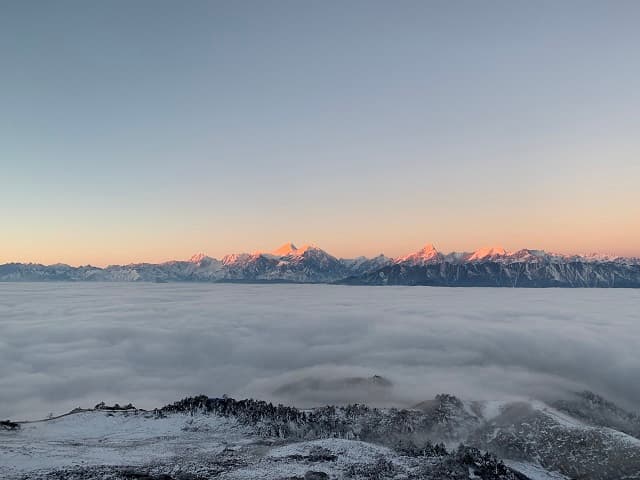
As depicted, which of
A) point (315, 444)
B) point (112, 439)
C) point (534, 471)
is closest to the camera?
point (315, 444)

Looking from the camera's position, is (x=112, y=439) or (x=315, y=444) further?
(x=112, y=439)

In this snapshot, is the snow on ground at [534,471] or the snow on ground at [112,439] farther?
the snow on ground at [534,471]

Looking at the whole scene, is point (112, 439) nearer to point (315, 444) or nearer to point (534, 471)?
point (315, 444)

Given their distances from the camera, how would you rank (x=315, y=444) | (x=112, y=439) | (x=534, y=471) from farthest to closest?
(x=534, y=471), (x=112, y=439), (x=315, y=444)

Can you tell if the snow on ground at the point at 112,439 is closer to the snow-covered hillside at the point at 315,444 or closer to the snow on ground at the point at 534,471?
the snow-covered hillside at the point at 315,444

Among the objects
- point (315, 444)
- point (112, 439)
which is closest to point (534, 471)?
point (315, 444)

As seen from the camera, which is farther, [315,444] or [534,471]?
[534,471]

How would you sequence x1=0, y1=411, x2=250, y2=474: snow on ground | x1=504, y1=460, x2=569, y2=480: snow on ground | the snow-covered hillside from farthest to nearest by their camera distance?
x1=504, y1=460, x2=569, y2=480: snow on ground < x1=0, y1=411, x2=250, y2=474: snow on ground < the snow-covered hillside

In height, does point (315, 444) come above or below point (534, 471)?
above

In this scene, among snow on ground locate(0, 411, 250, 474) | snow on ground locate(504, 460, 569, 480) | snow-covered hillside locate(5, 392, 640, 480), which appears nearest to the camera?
snow-covered hillside locate(5, 392, 640, 480)

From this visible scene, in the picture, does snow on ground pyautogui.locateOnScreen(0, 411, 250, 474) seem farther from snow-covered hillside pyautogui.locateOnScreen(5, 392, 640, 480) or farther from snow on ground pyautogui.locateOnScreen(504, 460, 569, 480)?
snow on ground pyautogui.locateOnScreen(504, 460, 569, 480)

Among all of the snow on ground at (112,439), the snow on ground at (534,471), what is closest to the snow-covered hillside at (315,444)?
the snow on ground at (112,439)

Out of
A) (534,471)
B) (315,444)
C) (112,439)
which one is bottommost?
(534,471)

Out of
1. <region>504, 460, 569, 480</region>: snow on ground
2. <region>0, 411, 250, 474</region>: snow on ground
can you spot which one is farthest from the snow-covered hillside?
<region>504, 460, 569, 480</region>: snow on ground
